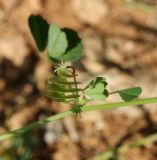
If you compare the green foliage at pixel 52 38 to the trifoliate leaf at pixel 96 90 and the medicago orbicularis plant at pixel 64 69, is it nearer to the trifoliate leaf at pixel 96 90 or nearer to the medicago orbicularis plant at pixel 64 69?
the medicago orbicularis plant at pixel 64 69

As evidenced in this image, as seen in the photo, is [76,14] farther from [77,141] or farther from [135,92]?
[135,92]

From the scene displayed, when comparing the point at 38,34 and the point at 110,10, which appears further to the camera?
the point at 110,10

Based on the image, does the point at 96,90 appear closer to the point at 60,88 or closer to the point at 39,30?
the point at 60,88

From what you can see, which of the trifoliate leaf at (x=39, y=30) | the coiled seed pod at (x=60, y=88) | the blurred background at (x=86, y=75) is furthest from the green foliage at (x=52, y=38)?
the blurred background at (x=86, y=75)

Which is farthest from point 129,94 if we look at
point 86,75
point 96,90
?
point 86,75

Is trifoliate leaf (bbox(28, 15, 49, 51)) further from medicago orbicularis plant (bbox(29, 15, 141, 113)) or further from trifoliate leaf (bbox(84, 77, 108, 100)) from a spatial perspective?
trifoliate leaf (bbox(84, 77, 108, 100))

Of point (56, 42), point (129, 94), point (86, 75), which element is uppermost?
point (86, 75)

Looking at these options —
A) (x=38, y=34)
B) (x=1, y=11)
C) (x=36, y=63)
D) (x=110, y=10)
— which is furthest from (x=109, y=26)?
(x=38, y=34)
